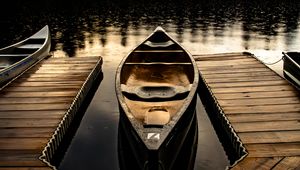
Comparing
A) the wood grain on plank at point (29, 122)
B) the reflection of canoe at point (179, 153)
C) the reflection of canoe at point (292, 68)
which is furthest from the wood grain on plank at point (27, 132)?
the reflection of canoe at point (292, 68)

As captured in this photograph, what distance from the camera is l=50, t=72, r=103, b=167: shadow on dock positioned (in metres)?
12.3

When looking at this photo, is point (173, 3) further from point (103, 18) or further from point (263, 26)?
point (263, 26)

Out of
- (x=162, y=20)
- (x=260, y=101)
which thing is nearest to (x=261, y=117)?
(x=260, y=101)

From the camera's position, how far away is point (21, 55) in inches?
816

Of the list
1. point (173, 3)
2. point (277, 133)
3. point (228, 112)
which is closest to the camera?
point (277, 133)

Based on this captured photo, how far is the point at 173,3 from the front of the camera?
67312mm

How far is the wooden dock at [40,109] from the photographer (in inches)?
404

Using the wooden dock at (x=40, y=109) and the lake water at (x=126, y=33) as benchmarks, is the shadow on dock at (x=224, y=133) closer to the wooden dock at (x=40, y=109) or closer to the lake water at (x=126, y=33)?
the lake water at (x=126, y=33)

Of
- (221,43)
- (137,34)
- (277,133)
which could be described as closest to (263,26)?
(221,43)

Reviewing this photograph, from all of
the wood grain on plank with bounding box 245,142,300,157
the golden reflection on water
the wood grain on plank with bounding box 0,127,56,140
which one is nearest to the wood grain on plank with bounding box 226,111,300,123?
the wood grain on plank with bounding box 245,142,300,157

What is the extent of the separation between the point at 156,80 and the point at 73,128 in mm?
4812

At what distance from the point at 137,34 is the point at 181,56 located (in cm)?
1959

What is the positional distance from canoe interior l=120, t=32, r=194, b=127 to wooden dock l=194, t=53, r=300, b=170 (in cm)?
170

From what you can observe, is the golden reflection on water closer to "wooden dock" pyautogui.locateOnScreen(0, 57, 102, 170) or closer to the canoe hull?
"wooden dock" pyautogui.locateOnScreen(0, 57, 102, 170)
